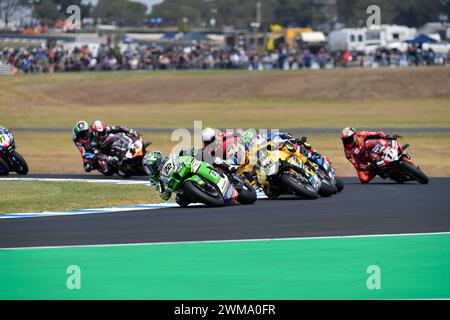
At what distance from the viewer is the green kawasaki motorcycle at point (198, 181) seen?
17516 mm

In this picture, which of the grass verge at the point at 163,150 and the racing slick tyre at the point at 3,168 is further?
the grass verge at the point at 163,150

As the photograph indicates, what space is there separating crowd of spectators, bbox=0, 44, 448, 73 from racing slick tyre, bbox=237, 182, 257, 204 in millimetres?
50458

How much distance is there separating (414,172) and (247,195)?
461 cm

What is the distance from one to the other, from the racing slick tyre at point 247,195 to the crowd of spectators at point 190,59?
166 ft

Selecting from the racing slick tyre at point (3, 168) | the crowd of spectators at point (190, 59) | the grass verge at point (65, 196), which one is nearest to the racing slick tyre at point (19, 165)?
the racing slick tyre at point (3, 168)

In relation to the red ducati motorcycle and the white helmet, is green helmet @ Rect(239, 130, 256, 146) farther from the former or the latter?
the red ducati motorcycle

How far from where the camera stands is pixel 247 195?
18.6m

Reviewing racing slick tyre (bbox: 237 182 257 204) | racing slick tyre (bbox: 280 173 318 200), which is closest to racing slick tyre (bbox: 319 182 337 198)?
racing slick tyre (bbox: 280 173 318 200)

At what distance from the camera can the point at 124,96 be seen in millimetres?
58344

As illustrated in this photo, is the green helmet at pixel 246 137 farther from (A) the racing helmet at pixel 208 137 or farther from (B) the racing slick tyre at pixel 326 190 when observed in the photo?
(B) the racing slick tyre at pixel 326 190

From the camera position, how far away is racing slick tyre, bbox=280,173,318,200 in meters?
18.6

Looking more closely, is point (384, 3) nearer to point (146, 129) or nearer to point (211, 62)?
point (211, 62)
